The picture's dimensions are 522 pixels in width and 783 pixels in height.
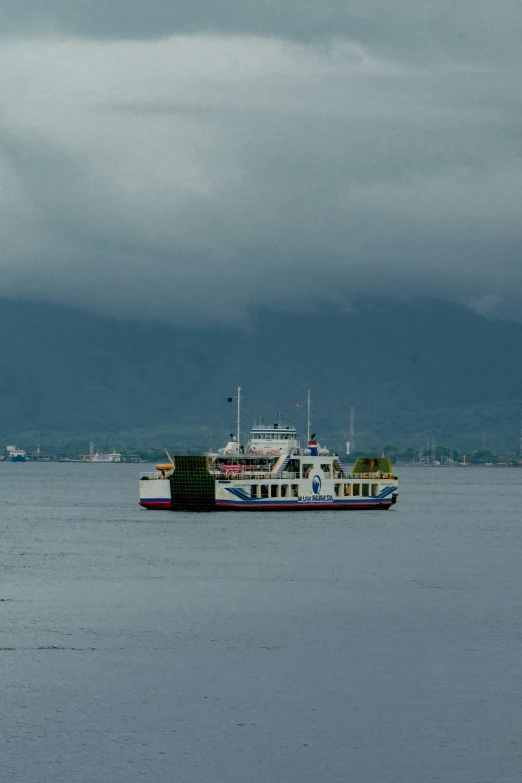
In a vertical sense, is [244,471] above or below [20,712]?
above

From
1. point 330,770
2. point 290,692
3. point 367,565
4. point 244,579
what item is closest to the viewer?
point 330,770

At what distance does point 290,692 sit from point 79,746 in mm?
11926

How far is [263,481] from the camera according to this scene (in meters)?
154

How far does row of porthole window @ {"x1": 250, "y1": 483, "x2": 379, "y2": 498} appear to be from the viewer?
154500mm

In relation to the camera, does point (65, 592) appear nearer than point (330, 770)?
No

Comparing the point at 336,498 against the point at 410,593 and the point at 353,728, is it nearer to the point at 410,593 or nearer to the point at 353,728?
the point at 410,593

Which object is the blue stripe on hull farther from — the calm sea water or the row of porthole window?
the calm sea water

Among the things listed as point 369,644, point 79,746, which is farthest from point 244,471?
point 79,746

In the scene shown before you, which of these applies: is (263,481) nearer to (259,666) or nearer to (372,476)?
(372,476)

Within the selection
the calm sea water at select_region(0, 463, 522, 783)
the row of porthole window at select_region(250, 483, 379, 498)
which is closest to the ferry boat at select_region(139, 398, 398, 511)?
the row of porthole window at select_region(250, 483, 379, 498)

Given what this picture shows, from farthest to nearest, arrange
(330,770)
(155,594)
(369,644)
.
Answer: (155,594) → (369,644) → (330,770)

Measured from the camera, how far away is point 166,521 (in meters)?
155

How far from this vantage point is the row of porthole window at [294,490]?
15450 cm

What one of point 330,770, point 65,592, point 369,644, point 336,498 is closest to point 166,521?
point 336,498
